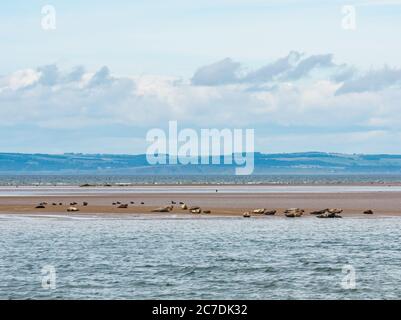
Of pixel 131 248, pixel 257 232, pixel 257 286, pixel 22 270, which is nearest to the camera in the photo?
pixel 257 286

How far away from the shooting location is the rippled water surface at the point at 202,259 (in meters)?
27.4

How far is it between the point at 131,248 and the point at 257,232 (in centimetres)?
997

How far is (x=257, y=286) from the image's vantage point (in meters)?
28.1

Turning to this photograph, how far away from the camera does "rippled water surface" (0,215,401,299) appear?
27.4 meters

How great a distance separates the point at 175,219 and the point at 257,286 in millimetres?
29691

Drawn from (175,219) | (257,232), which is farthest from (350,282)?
(175,219)

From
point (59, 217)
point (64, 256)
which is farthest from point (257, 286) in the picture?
point (59, 217)

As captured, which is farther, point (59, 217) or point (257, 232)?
point (59, 217)

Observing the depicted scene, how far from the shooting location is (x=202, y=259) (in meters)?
34.8
